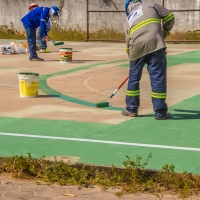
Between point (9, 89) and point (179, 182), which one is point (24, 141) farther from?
point (9, 89)

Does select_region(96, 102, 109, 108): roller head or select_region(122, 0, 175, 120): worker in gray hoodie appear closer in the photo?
select_region(122, 0, 175, 120): worker in gray hoodie

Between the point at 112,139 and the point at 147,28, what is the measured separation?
6.66ft

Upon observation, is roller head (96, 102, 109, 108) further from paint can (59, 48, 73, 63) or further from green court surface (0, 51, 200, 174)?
paint can (59, 48, 73, 63)

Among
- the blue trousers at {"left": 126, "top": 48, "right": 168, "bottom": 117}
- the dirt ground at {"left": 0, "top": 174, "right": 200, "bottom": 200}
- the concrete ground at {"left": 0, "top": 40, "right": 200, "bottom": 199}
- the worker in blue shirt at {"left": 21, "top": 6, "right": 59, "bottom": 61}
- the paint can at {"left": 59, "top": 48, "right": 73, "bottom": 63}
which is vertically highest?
the worker in blue shirt at {"left": 21, "top": 6, "right": 59, "bottom": 61}

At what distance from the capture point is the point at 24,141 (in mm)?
7609

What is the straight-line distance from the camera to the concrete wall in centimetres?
2822

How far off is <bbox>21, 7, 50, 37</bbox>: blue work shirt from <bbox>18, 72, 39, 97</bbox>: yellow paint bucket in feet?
23.2

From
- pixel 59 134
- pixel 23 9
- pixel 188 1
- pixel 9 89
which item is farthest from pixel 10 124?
pixel 23 9

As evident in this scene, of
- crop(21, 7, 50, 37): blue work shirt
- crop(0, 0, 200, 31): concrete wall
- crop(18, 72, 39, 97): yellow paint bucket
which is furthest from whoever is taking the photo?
crop(0, 0, 200, 31): concrete wall

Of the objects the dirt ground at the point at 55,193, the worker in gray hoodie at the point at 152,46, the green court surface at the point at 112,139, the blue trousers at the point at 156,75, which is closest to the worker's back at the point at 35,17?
the green court surface at the point at 112,139

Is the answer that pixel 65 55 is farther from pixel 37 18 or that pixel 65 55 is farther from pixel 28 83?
pixel 28 83

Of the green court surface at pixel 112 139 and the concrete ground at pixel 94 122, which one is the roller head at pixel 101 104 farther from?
the green court surface at pixel 112 139

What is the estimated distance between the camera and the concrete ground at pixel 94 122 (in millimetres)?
6949

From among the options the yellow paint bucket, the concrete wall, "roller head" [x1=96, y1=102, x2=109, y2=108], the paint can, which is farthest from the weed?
the concrete wall
